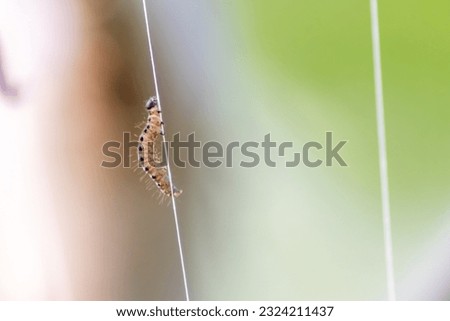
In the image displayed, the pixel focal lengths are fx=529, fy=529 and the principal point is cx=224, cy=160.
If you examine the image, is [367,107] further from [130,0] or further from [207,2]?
[130,0]

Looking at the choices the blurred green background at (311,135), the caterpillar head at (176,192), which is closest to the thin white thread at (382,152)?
the blurred green background at (311,135)

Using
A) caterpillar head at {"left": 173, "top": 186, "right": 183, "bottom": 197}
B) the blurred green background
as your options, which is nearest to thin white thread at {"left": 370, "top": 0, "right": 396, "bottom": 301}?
the blurred green background

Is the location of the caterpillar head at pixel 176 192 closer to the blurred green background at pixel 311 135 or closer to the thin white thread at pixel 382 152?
the blurred green background at pixel 311 135

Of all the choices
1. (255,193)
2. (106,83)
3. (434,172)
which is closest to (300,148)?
(255,193)

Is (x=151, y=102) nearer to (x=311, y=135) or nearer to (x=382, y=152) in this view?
(x=311, y=135)

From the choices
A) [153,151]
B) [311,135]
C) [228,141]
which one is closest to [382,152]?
[311,135]

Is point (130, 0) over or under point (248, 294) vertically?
over
